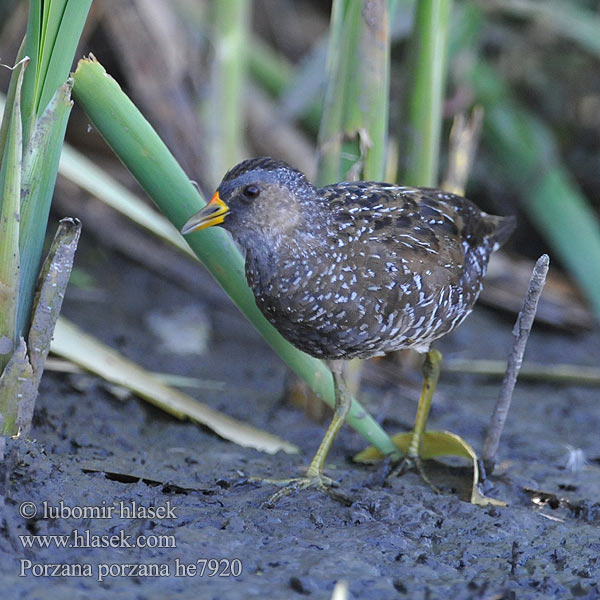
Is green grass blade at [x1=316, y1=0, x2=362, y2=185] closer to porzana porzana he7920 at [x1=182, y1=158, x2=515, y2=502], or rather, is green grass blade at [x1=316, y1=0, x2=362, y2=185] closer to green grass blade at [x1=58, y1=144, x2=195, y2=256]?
porzana porzana he7920 at [x1=182, y1=158, x2=515, y2=502]

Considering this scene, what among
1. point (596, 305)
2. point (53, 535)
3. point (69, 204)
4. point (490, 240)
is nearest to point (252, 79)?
point (69, 204)

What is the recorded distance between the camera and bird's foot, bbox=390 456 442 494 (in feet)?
9.47

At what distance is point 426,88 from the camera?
3.45 meters

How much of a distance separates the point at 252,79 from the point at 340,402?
10.5ft

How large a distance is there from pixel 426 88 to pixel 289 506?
1.74 meters

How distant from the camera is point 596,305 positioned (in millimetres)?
4539

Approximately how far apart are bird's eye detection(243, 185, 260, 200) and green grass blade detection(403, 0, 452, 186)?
118 cm

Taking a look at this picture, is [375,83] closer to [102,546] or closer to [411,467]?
[411,467]

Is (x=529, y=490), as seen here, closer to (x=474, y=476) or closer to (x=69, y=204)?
(x=474, y=476)

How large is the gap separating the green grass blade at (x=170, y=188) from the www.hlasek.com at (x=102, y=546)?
729 millimetres

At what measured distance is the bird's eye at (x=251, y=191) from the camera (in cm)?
252

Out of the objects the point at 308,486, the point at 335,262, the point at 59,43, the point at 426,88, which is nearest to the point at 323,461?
the point at 308,486

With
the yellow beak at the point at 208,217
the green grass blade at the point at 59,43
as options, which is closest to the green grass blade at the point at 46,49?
the green grass blade at the point at 59,43

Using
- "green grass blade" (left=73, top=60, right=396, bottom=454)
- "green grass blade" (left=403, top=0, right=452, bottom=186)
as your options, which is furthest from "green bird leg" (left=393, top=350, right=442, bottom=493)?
"green grass blade" (left=403, top=0, right=452, bottom=186)
